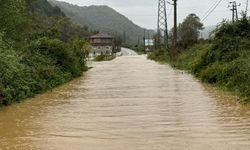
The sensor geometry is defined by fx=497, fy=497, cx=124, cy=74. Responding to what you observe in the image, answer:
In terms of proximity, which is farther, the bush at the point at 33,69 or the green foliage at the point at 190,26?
the green foliage at the point at 190,26

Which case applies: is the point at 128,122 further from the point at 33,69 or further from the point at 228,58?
the point at 228,58

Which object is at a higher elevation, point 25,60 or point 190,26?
point 190,26

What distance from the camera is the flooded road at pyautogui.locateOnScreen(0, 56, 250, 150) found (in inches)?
381

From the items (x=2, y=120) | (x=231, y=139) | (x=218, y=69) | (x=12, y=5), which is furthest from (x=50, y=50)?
(x=231, y=139)

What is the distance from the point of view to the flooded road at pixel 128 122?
968 cm

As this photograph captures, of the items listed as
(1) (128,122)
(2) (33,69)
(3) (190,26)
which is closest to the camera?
(1) (128,122)

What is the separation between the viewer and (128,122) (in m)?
12.4

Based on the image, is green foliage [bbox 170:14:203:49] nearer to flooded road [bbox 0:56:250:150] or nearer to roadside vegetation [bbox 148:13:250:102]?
roadside vegetation [bbox 148:13:250:102]

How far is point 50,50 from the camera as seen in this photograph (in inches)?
1137

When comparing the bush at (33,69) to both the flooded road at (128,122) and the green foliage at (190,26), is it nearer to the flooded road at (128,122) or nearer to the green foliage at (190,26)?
the flooded road at (128,122)

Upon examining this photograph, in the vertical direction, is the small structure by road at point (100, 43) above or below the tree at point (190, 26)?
below

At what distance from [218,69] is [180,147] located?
1556 centimetres

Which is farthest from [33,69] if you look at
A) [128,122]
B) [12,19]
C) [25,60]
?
[128,122]

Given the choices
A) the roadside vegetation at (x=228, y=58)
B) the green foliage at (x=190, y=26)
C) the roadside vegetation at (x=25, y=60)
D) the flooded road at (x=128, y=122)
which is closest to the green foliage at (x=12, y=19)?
the roadside vegetation at (x=25, y=60)
